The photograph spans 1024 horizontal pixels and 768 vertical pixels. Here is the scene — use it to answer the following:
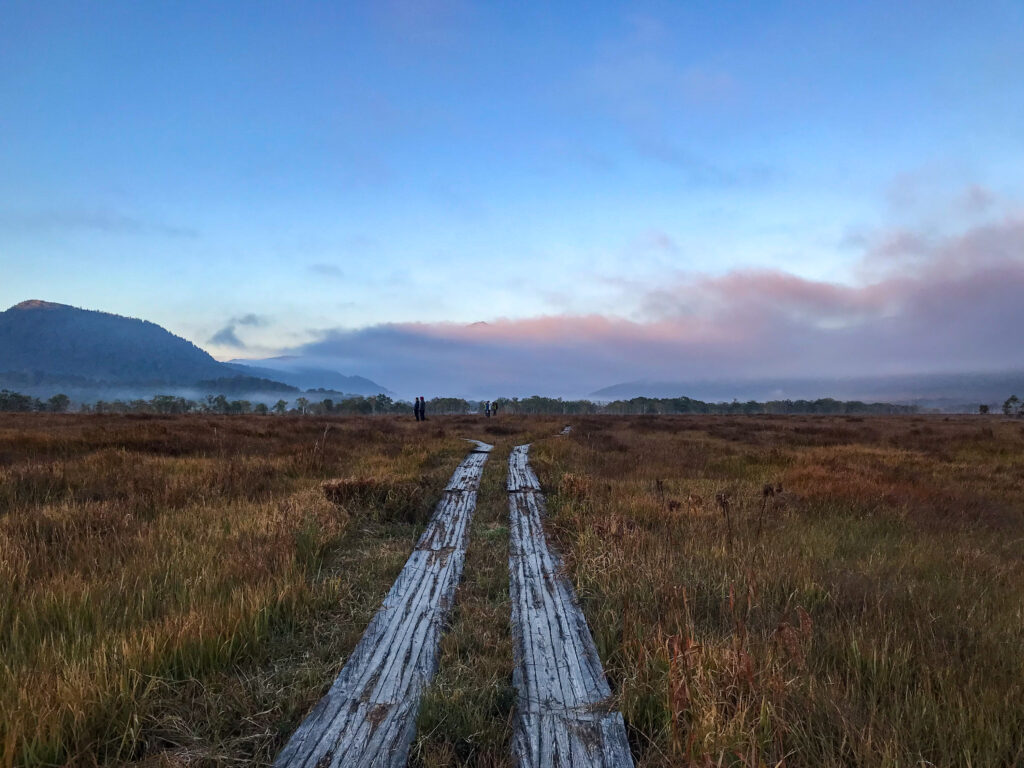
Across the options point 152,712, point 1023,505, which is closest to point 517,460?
point 1023,505

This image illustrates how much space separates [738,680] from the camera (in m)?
2.86

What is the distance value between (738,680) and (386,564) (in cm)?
390

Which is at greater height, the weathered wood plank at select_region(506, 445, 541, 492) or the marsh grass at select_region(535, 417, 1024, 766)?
the marsh grass at select_region(535, 417, 1024, 766)

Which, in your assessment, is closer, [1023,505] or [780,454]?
[1023,505]

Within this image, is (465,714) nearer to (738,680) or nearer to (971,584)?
(738,680)

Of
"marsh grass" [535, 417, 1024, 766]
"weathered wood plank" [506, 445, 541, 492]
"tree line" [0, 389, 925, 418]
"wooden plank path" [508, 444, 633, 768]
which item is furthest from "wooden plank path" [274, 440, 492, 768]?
"tree line" [0, 389, 925, 418]

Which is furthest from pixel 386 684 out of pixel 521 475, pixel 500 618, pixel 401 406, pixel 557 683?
pixel 401 406

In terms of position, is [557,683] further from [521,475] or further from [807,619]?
[521,475]

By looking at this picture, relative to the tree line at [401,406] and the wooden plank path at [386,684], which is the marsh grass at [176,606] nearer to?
the wooden plank path at [386,684]

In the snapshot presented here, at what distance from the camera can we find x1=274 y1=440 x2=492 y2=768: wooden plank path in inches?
98.2

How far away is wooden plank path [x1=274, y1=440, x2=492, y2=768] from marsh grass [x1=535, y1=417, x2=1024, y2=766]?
132cm

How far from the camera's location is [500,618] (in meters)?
4.20

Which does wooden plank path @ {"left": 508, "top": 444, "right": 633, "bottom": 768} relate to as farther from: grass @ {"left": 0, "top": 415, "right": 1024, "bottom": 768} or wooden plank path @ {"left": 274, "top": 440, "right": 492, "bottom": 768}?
wooden plank path @ {"left": 274, "top": 440, "right": 492, "bottom": 768}

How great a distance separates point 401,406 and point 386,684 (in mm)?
98618
